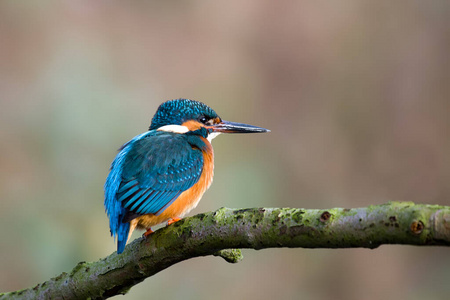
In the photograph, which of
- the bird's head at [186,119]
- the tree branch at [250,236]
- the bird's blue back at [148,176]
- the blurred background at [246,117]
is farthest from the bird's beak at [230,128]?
the blurred background at [246,117]

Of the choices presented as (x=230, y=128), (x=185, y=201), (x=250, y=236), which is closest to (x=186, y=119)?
(x=230, y=128)

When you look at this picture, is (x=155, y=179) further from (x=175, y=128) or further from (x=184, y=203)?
(x=175, y=128)

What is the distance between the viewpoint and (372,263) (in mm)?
5020

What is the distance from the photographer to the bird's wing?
2.33 metres

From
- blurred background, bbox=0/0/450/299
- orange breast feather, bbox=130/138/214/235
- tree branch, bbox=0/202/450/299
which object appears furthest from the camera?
blurred background, bbox=0/0/450/299

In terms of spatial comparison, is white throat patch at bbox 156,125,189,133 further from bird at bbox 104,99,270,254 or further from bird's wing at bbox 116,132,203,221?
bird's wing at bbox 116,132,203,221

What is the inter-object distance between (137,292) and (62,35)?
7.11 feet

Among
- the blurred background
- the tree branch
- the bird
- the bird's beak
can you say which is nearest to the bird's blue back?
the bird

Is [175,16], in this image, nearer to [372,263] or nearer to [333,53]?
[333,53]

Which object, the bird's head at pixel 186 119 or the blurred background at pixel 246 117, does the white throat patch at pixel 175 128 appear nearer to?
the bird's head at pixel 186 119

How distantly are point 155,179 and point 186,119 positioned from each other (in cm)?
56

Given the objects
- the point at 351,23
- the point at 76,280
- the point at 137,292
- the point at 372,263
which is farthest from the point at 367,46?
the point at 76,280

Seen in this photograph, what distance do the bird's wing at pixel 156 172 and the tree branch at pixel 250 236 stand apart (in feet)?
0.69

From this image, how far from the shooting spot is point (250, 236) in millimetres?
1760
